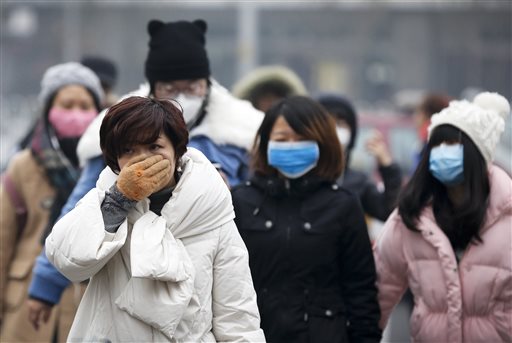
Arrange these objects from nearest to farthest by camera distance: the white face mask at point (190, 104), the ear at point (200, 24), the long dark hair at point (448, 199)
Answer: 1. the long dark hair at point (448, 199)
2. the white face mask at point (190, 104)
3. the ear at point (200, 24)

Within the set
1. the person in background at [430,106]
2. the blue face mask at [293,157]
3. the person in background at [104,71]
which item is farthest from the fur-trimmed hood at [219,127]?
the person in background at [430,106]

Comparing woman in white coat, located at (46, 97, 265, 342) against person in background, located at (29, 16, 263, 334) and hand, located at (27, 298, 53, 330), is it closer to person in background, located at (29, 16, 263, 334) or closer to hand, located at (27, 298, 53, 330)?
person in background, located at (29, 16, 263, 334)

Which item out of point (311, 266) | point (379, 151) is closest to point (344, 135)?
point (379, 151)

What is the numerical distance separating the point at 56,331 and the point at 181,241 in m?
2.75

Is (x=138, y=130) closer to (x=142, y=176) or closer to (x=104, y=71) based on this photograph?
(x=142, y=176)

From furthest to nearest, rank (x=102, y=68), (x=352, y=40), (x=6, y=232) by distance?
1. (x=352, y=40)
2. (x=102, y=68)
3. (x=6, y=232)

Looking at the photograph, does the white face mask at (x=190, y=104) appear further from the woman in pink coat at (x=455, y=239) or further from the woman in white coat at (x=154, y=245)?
the woman in white coat at (x=154, y=245)

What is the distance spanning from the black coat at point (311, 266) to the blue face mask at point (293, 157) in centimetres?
10

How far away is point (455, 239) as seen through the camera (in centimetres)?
535

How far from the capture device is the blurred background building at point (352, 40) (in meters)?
43.2

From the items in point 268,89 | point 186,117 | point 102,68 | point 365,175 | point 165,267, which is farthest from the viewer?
point 102,68

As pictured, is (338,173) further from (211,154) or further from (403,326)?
(403,326)

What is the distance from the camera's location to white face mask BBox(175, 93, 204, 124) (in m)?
5.73

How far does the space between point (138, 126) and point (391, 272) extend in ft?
5.91
